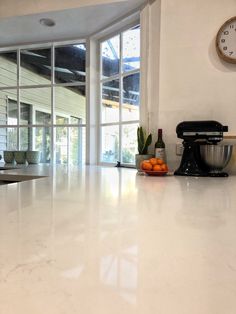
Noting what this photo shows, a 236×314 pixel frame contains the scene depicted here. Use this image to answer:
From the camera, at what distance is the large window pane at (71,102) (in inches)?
135

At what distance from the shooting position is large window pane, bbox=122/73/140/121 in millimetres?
2707

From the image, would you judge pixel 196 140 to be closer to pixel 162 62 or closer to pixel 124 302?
pixel 162 62

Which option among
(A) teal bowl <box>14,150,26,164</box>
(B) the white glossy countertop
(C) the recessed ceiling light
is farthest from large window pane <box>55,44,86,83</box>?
(B) the white glossy countertop

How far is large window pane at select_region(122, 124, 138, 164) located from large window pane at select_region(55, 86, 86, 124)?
0.75 metres

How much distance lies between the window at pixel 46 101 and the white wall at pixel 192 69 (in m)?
1.45

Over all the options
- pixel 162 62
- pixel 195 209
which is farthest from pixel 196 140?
pixel 195 209

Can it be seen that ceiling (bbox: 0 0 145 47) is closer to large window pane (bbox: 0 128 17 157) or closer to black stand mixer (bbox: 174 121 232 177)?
large window pane (bbox: 0 128 17 157)

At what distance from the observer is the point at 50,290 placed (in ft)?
1.05

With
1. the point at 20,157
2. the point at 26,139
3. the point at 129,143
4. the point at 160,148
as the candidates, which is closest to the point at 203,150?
the point at 160,148

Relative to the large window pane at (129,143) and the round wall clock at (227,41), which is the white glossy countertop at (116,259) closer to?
the round wall clock at (227,41)

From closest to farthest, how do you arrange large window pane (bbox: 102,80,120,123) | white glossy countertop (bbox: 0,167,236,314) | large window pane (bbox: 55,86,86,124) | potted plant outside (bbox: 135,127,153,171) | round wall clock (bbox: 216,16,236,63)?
white glossy countertop (bbox: 0,167,236,314)
round wall clock (bbox: 216,16,236,63)
potted plant outside (bbox: 135,127,153,171)
large window pane (bbox: 102,80,120,123)
large window pane (bbox: 55,86,86,124)

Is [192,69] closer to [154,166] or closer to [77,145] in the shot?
[154,166]

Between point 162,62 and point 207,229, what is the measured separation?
1830 millimetres

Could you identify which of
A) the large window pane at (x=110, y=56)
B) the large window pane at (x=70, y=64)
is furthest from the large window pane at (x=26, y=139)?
the large window pane at (x=110, y=56)
